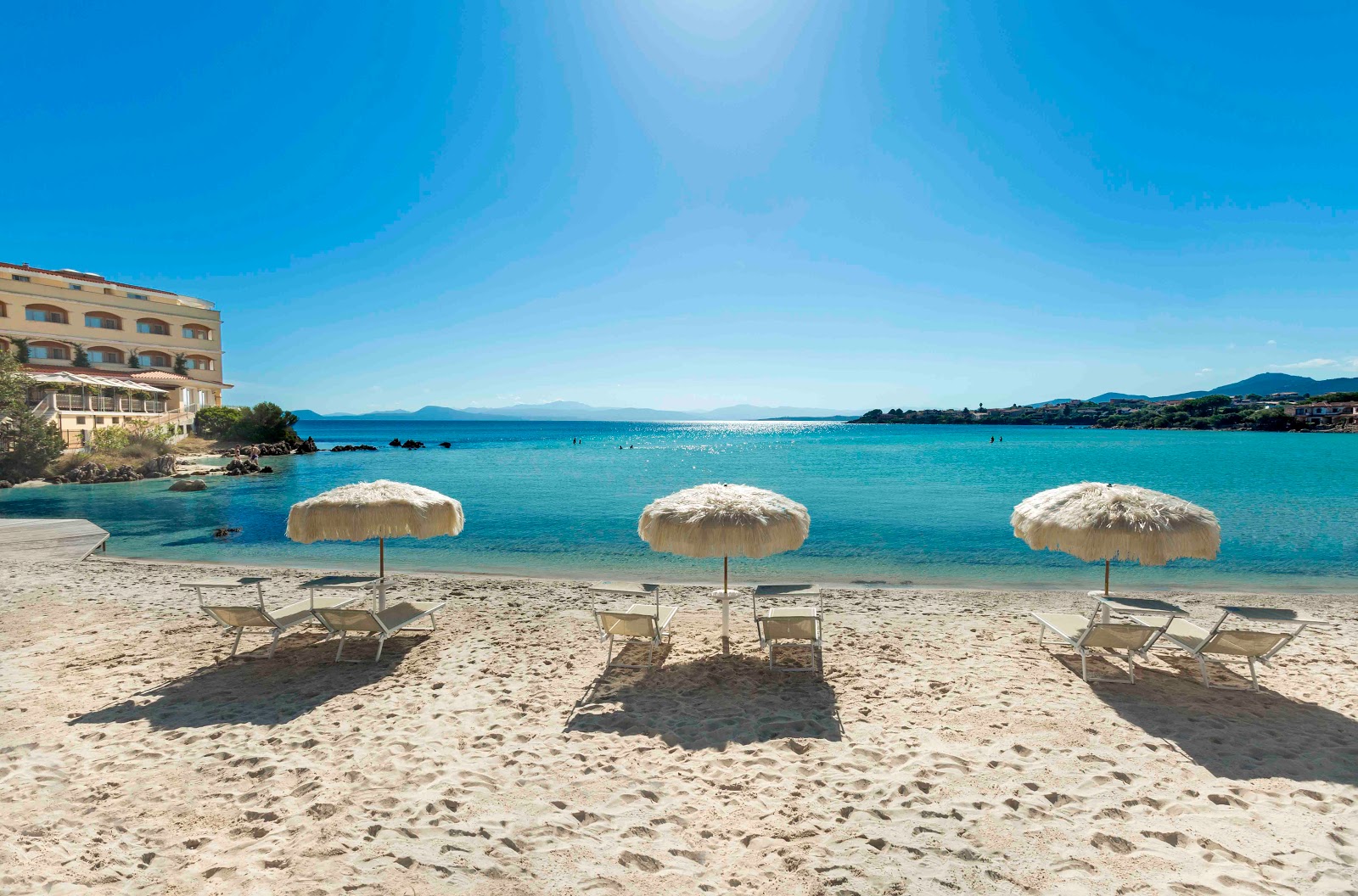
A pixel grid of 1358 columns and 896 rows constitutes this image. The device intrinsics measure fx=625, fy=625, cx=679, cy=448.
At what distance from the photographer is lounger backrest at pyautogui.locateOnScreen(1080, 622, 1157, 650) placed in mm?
6469

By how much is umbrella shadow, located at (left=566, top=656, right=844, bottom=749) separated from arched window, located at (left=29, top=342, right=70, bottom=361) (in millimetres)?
59869

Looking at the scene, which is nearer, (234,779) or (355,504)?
(234,779)

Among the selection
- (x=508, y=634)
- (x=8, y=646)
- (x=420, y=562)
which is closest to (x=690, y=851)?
→ (x=508, y=634)

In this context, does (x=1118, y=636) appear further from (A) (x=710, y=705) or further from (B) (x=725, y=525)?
(A) (x=710, y=705)

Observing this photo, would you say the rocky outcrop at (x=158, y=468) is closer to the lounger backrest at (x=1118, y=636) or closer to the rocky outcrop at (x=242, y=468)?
the rocky outcrop at (x=242, y=468)

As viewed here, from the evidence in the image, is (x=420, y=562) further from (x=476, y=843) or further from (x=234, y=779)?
(x=476, y=843)

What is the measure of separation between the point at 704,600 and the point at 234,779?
7140mm

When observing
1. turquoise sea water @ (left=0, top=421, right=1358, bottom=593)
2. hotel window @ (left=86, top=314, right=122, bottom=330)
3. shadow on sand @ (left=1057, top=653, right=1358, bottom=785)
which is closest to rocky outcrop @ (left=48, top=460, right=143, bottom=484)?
turquoise sea water @ (left=0, top=421, right=1358, bottom=593)

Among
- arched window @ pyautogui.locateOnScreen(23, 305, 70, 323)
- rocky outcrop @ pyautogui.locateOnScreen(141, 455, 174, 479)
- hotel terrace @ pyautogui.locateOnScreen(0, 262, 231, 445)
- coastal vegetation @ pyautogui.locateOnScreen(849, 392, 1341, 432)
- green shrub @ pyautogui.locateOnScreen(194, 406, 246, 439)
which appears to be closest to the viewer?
rocky outcrop @ pyautogui.locateOnScreen(141, 455, 174, 479)

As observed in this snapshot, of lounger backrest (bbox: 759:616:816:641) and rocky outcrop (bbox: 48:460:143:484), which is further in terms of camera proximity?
rocky outcrop (bbox: 48:460:143:484)

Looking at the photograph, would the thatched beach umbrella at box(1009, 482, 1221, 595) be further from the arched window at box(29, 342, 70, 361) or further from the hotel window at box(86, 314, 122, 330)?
the hotel window at box(86, 314, 122, 330)

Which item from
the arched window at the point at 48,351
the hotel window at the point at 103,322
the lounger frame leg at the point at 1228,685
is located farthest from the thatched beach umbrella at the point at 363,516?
the hotel window at the point at 103,322

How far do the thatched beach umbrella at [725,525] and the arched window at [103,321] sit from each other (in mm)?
61549

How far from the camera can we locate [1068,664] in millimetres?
6988
